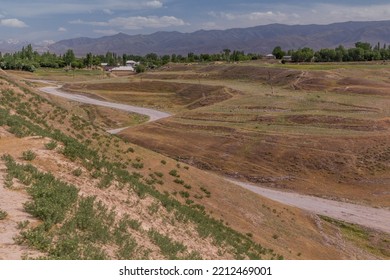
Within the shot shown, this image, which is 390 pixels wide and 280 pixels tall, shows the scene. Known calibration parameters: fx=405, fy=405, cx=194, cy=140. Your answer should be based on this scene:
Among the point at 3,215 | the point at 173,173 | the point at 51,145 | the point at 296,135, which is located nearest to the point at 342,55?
the point at 296,135

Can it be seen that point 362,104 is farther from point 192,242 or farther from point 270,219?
point 192,242

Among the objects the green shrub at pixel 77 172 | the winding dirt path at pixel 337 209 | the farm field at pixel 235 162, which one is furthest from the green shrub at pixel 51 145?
the winding dirt path at pixel 337 209

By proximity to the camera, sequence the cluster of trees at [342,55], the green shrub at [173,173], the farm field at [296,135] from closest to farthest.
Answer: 1. the green shrub at [173,173]
2. the farm field at [296,135]
3. the cluster of trees at [342,55]

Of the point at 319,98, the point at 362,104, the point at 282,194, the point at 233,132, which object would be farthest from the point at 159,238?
the point at 319,98

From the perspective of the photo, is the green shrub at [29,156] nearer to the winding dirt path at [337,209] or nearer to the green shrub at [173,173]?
the green shrub at [173,173]

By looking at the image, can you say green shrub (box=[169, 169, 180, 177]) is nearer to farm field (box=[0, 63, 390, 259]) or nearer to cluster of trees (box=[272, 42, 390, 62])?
farm field (box=[0, 63, 390, 259])

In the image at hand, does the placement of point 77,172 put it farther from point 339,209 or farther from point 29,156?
point 339,209

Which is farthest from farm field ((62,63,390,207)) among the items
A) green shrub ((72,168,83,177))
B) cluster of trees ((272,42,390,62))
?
cluster of trees ((272,42,390,62))
